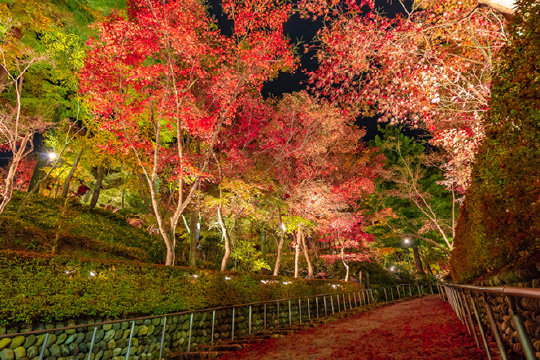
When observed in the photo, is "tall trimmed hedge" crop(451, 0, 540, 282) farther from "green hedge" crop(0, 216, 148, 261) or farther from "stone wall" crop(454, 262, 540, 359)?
"green hedge" crop(0, 216, 148, 261)

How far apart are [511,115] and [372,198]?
23256 millimetres

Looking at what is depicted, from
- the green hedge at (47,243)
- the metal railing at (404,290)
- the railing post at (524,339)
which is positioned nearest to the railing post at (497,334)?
the railing post at (524,339)

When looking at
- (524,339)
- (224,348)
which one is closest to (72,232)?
(224,348)

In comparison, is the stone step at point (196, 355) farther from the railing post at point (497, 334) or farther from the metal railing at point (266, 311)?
the railing post at point (497, 334)

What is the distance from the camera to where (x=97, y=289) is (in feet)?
20.2

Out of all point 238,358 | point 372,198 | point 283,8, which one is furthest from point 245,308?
point 372,198

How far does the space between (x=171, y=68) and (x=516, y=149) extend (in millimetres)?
9495

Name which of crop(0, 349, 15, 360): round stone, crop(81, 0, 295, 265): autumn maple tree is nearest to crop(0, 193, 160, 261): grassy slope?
crop(81, 0, 295, 265): autumn maple tree

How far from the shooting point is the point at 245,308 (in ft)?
32.8

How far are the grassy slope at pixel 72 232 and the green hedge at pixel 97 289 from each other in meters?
6.26

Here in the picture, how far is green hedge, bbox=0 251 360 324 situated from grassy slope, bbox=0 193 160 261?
626 centimetres

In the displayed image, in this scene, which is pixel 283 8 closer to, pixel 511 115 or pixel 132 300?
pixel 511 115

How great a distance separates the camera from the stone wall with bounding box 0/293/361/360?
15.9ft

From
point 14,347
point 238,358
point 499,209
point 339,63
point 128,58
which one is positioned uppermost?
point 128,58
